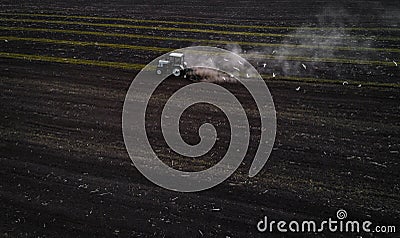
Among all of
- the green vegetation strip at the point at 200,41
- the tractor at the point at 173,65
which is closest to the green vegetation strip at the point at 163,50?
the green vegetation strip at the point at 200,41

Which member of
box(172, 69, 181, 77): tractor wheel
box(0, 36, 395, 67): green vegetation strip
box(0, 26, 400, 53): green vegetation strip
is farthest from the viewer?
box(0, 26, 400, 53): green vegetation strip

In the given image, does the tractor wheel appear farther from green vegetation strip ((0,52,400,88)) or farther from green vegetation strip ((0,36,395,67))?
green vegetation strip ((0,36,395,67))

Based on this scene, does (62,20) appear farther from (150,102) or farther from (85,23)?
(150,102)

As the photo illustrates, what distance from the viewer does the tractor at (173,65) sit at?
1585 cm

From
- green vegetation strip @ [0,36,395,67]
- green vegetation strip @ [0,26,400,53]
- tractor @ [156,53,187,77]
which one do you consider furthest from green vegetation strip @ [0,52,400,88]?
green vegetation strip @ [0,26,400,53]

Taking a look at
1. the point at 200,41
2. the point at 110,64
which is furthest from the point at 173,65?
the point at 200,41

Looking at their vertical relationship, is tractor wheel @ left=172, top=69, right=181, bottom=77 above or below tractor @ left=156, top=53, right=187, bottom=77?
below

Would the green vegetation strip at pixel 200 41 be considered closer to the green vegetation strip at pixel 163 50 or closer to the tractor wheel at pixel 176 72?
the green vegetation strip at pixel 163 50

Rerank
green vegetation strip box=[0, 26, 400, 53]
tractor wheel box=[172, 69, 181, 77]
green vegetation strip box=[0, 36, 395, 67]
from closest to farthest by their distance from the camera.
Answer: tractor wheel box=[172, 69, 181, 77] → green vegetation strip box=[0, 36, 395, 67] → green vegetation strip box=[0, 26, 400, 53]

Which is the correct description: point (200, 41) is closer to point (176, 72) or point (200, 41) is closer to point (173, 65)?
point (173, 65)

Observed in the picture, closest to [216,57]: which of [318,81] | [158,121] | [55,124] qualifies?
[318,81]

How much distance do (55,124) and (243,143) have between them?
5.98 m

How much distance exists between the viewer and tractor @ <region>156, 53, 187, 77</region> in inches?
624

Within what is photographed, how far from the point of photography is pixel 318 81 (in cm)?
1584
